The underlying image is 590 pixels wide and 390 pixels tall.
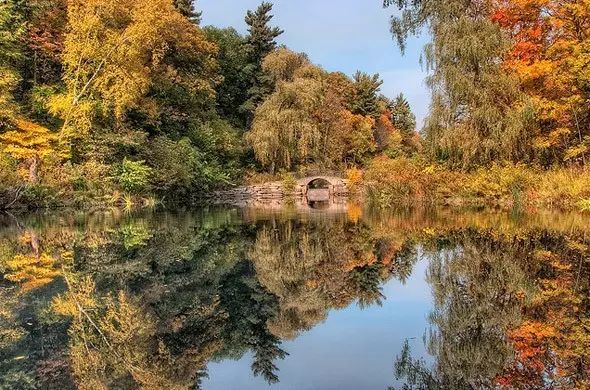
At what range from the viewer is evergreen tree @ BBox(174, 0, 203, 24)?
4025cm

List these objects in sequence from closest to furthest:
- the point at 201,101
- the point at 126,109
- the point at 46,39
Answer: the point at 46,39
the point at 126,109
the point at 201,101

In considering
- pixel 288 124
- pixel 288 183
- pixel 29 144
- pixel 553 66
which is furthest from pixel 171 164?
pixel 553 66

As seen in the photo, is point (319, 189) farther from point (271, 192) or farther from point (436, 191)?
point (436, 191)

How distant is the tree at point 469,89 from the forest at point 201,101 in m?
0.06

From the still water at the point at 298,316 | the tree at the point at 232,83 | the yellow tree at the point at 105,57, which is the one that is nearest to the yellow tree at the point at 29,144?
the yellow tree at the point at 105,57

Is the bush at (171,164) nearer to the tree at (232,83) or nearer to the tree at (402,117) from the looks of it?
the tree at (232,83)

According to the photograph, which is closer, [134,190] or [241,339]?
[241,339]

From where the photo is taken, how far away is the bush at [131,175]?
1040 inches

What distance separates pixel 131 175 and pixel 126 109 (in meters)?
4.41

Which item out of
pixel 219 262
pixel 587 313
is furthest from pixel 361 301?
pixel 219 262

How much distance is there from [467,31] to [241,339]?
2098 cm

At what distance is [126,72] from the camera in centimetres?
2639

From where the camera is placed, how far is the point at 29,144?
2328cm

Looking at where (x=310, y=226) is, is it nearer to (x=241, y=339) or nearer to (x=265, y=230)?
(x=265, y=230)
